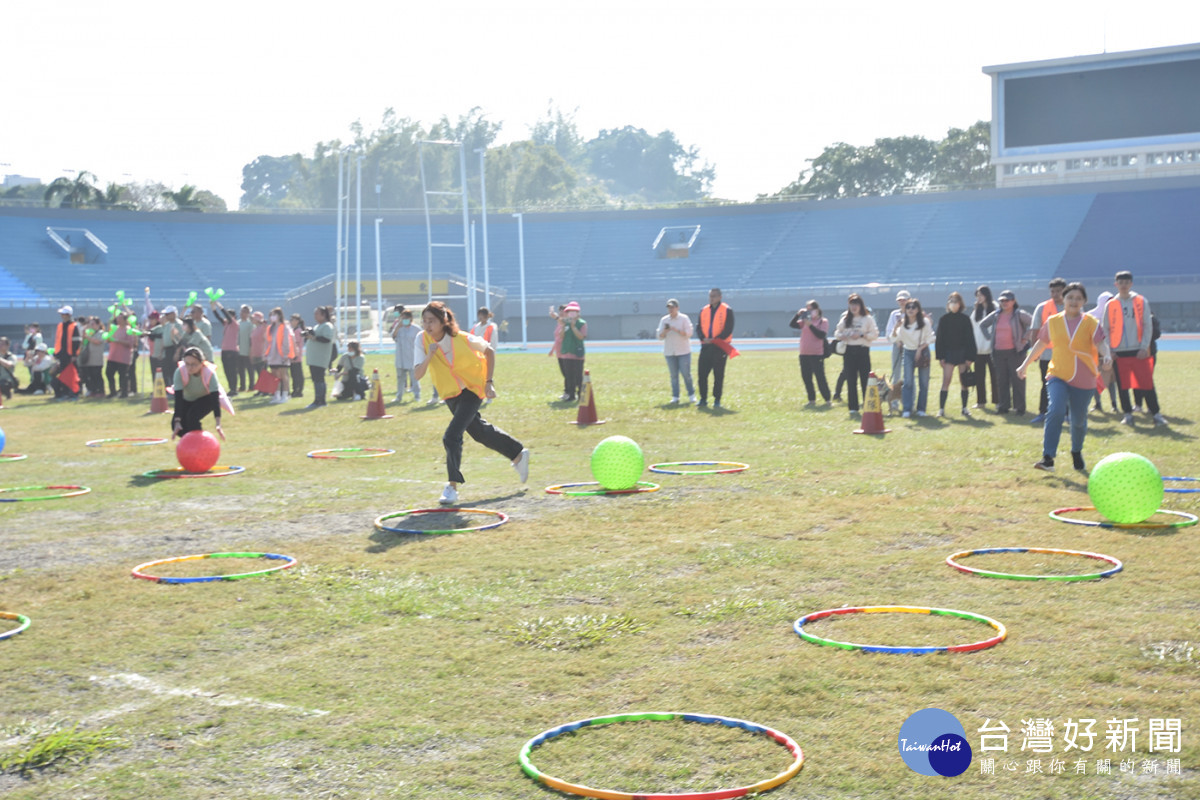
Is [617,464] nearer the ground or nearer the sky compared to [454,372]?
nearer the ground

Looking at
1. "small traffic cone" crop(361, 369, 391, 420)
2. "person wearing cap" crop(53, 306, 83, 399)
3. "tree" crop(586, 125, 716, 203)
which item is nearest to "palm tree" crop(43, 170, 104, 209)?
"person wearing cap" crop(53, 306, 83, 399)

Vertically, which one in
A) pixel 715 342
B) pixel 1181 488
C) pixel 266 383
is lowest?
pixel 1181 488

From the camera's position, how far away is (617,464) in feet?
34.6

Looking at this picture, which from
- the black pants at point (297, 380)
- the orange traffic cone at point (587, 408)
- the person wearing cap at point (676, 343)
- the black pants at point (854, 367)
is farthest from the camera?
the black pants at point (297, 380)

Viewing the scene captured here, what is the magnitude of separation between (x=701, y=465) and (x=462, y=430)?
11.0 feet

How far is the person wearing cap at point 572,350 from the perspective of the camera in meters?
20.4

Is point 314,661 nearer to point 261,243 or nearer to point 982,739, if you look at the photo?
point 982,739

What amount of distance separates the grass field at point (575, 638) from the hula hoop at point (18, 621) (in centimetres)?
5

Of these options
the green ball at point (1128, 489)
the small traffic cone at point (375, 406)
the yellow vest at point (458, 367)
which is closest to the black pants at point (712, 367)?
the small traffic cone at point (375, 406)

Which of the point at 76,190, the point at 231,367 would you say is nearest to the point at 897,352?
the point at 231,367

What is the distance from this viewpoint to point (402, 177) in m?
105

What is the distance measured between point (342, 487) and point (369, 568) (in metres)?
4.12

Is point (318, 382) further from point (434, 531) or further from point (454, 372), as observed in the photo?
point (434, 531)

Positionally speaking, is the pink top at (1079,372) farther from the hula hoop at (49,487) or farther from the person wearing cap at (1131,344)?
the hula hoop at (49,487)
